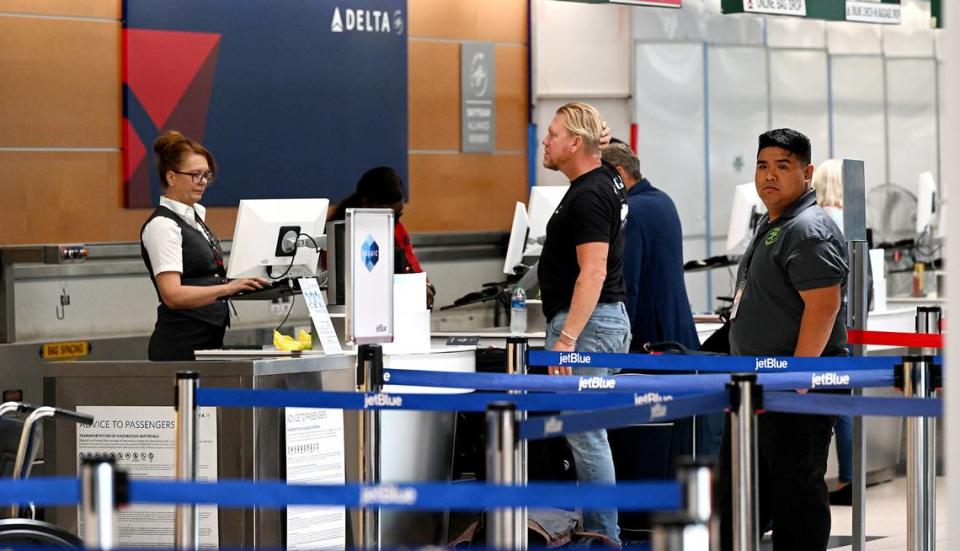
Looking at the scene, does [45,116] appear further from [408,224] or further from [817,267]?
[817,267]

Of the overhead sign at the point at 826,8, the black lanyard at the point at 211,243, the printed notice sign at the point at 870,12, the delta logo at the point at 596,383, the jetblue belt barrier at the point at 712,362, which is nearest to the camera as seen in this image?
the jetblue belt barrier at the point at 712,362

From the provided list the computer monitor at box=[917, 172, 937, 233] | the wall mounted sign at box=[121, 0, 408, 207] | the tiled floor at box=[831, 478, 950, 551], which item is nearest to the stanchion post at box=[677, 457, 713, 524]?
the tiled floor at box=[831, 478, 950, 551]

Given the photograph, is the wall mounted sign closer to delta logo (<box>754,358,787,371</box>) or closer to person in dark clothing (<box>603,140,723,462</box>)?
person in dark clothing (<box>603,140,723,462</box>)

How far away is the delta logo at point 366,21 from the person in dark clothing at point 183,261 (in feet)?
11.0

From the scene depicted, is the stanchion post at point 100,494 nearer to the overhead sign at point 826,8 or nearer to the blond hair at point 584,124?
the blond hair at point 584,124

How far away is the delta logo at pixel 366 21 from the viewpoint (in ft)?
29.5

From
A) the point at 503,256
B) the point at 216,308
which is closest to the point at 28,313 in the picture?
the point at 216,308

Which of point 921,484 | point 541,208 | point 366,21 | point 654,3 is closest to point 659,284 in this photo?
point 541,208

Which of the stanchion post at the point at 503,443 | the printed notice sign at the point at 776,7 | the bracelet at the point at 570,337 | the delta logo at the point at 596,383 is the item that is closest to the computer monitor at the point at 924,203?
the printed notice sign at the point at 776,7

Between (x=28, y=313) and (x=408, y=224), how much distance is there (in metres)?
2.71

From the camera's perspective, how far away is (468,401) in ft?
13.5

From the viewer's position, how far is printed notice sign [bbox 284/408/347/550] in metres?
5.27

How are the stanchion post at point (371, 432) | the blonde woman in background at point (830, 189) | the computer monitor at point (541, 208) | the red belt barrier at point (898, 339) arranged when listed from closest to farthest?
the stanchion post at point (371, 432)
the red belt barrier at point (898, 339)
the blonde woman in background at point (830, 189)
the computer monitor at point (541, 208)

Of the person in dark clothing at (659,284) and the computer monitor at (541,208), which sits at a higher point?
the computer monitor at (541,208)
